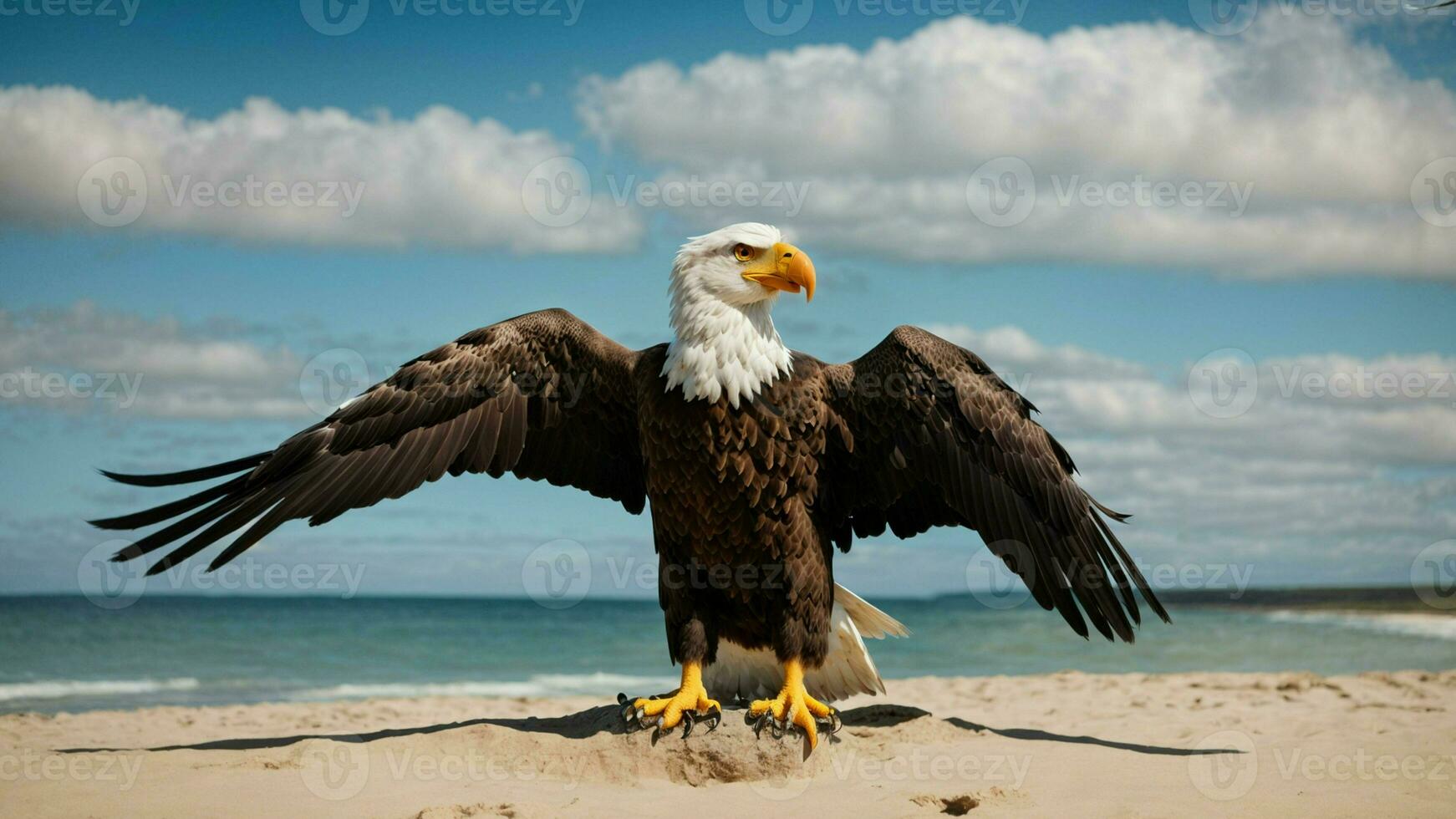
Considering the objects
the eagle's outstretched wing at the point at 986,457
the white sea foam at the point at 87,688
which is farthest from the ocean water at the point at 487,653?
the eagle's outstretched wing at the point at 986,457

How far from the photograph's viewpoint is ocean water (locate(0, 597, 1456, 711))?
46.1ft

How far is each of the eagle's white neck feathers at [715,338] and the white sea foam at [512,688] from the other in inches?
352

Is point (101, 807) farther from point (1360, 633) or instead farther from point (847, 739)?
point (1360, 633)

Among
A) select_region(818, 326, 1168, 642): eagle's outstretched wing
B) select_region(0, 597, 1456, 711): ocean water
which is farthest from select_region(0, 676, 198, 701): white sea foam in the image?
select_region(818, 326, 1168, 642): eagle's outstretched wing

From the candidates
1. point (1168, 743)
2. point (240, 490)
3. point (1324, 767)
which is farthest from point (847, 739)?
point (240, 490)

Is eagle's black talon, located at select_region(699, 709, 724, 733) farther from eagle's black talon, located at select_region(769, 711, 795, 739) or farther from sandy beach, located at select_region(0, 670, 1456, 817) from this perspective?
eagle's black talon, located at select_region(769, 711, 795, 739)

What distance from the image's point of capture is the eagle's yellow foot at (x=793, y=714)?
512 centimetres

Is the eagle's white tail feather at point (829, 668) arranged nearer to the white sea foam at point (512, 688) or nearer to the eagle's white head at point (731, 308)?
the eagle's white head at point (731, 308)

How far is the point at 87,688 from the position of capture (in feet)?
45.4

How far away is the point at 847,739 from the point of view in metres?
5.70

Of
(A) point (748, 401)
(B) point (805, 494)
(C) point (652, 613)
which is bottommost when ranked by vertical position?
(C) point (652, 613)

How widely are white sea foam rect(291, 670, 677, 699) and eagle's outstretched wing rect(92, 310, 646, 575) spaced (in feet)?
26.4

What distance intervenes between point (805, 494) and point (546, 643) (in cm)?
1944

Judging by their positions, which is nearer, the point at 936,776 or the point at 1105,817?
the point at 1105,817
